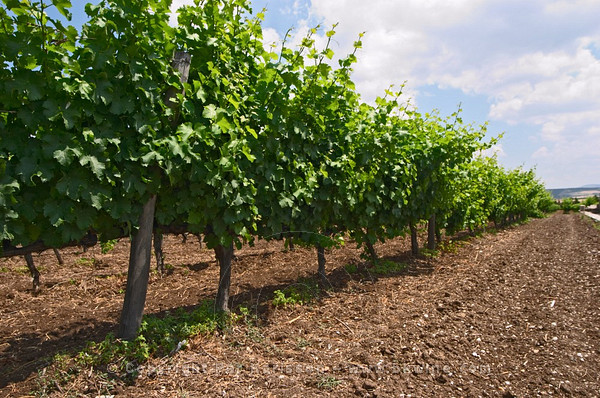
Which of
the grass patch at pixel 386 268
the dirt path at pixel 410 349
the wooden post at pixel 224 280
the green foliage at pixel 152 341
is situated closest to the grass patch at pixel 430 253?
the grass patch at pixel 386 268

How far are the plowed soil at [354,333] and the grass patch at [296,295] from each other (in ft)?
0.31

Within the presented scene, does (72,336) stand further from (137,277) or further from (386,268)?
(386,268)

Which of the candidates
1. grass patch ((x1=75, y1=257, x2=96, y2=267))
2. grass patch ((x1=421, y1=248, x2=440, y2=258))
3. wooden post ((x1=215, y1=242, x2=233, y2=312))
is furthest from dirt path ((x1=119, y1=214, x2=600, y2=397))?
grass patch ((x1=75, y1=257, x2=96, y2=267))

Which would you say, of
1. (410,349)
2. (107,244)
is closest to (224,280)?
(410,349)

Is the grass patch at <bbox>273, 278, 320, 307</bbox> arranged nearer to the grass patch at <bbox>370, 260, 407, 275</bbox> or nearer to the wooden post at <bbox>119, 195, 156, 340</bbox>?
the grass patch at <bbox>370, 260, 407, 275</bbox>

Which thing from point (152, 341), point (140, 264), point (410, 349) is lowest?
point (410, 349)

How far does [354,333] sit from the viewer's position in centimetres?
379

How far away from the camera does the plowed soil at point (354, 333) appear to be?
285cm

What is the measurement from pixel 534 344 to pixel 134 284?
366 cm

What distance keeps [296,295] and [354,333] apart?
1.09 meters

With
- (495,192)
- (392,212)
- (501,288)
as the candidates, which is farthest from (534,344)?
(495,192)

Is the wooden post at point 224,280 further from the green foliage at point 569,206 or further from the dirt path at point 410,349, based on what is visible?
the green foliage at point 569,206

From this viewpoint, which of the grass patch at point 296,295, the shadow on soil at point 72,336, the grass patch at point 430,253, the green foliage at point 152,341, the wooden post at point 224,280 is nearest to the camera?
the green foliage at point 152,341

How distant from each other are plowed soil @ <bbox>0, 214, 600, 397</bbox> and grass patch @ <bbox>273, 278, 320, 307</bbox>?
0.09 m
